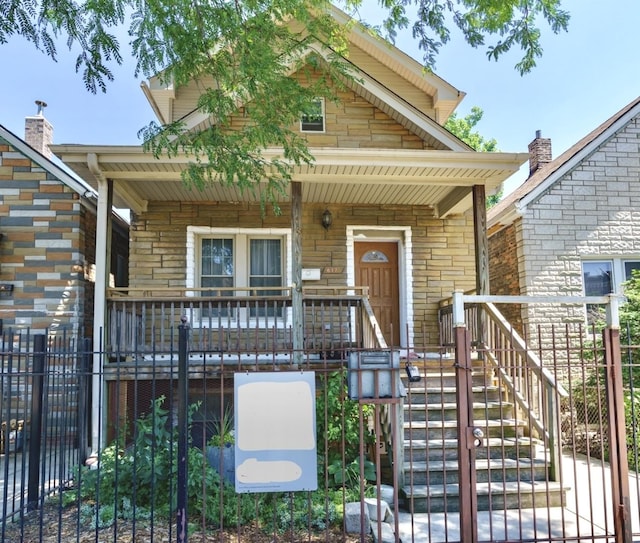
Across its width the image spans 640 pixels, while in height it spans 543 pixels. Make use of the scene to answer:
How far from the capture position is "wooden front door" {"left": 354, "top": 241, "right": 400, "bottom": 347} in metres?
10.7

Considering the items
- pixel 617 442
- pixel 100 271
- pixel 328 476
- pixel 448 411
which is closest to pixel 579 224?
pixel 448 411

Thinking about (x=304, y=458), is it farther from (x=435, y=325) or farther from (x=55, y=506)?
(x=435, y=325)

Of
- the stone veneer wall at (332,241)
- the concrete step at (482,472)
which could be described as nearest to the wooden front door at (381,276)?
the stone veneer wall at (332,241)

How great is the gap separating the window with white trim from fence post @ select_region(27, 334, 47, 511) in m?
9.38

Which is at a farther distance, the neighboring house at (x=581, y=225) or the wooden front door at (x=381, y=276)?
the wooden front door at (x=381, y=276)

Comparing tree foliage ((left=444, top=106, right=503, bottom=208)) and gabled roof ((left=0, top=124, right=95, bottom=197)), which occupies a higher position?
tree foliage ((left=444, top=106, right=503, bottom=208))

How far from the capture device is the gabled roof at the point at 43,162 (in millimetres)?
9414

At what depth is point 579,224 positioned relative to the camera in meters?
10.7

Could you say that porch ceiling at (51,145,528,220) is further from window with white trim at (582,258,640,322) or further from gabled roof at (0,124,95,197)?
window with white trim at (582,258,640,322)

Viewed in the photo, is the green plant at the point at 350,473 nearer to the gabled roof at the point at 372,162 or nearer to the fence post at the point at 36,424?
the fence post at the point at 36,424

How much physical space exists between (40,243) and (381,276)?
6105 mm

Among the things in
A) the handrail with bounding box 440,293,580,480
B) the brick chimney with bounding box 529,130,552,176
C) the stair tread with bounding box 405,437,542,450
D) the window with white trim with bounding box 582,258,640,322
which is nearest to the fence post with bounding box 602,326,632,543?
the handrail with bounding box 440,293,580,480

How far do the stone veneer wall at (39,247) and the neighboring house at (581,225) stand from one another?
8047 millimetres

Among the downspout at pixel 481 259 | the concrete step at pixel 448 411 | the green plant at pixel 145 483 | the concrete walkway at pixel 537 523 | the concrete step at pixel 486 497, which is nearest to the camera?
the concrete walkway at pixel 537 523
